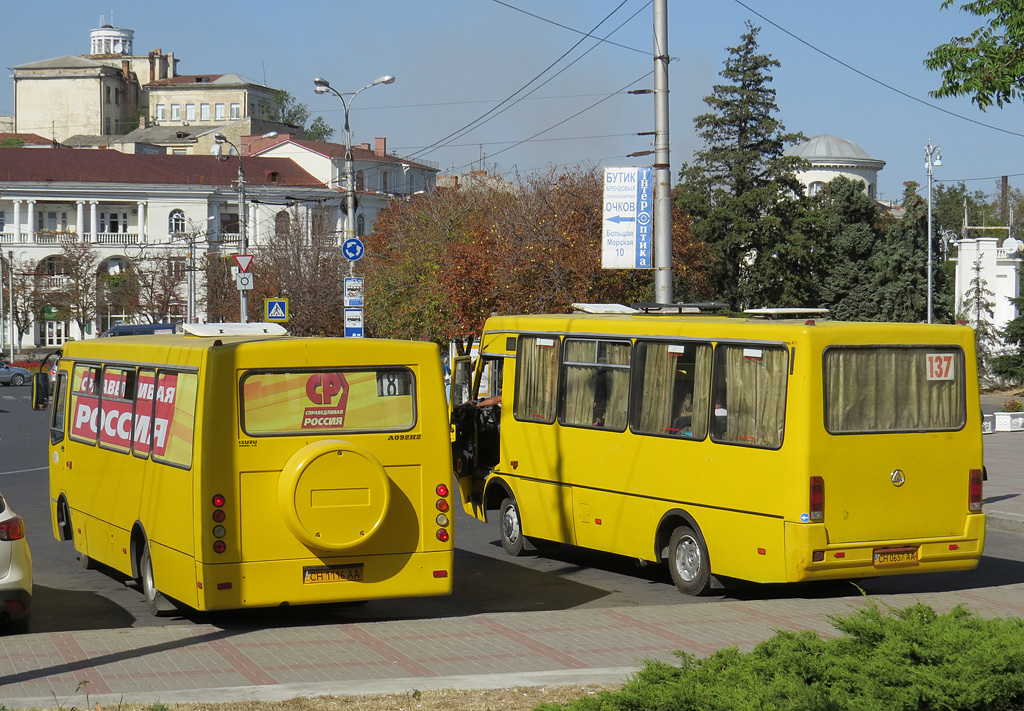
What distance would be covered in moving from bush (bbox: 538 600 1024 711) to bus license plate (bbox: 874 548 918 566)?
152 inches

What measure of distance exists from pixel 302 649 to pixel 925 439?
19.1ft

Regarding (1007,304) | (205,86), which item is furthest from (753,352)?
Result: (205,86)

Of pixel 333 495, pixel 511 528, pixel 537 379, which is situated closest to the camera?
pixel 333 495

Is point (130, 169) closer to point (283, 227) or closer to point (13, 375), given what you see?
point (283, 227)

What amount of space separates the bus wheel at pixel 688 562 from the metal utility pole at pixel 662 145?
19.9 ft

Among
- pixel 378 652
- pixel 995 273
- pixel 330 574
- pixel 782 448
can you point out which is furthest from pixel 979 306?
pixel 378 652

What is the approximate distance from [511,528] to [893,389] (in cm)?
512

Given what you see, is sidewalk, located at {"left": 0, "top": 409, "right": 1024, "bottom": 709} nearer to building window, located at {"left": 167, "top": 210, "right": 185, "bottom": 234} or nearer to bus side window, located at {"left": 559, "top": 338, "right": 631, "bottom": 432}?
A: bus side window, located at {"left": 559, "top": 338, "right": 631, "bottom": 432}

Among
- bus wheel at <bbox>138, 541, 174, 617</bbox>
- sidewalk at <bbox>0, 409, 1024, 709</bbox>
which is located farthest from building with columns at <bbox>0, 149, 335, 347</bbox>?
sidewalk at <bbox>0, 409, 1024, 709</bbox>

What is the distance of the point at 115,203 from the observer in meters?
107

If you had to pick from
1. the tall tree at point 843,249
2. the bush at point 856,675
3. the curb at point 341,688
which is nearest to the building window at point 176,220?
the tall tree at point 843,249

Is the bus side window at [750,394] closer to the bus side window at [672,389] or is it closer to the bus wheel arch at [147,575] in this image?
the bus side window at [672,389]

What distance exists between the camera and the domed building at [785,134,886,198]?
108938 mm

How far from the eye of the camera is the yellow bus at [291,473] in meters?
10.0
